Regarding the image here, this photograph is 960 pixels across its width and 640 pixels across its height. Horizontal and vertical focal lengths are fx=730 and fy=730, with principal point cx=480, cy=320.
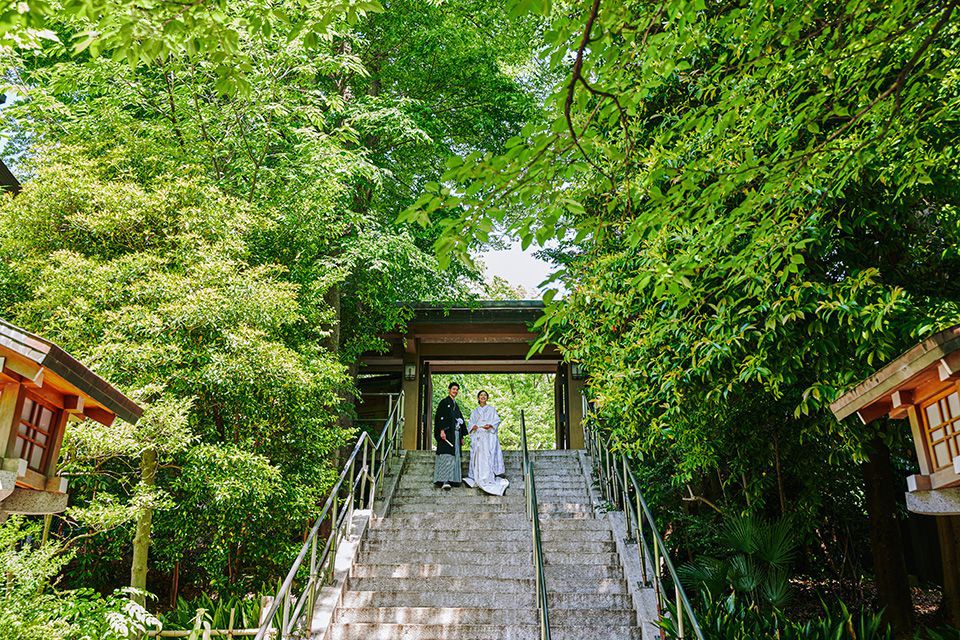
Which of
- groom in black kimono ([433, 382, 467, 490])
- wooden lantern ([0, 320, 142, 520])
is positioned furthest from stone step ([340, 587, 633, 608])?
wooden lantern ([0, 320, 142, 520])

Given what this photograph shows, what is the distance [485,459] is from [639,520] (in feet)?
10.6

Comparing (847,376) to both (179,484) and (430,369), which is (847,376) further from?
(430,369)

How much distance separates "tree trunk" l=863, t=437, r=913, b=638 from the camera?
693cm

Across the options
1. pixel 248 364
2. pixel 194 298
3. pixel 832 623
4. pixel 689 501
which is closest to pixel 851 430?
pixel 832 623

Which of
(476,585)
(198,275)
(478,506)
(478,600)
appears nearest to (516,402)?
(478,506)

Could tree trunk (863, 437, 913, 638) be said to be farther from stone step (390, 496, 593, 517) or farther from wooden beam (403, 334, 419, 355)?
wooden beam (403, 334, 419, 355)

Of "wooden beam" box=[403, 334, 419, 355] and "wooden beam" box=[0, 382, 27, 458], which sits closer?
"wooden beam" box=[0, 382, 27, 458]

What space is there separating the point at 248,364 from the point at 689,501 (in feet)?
19.4

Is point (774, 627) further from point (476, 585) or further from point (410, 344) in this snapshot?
point (410, 344)

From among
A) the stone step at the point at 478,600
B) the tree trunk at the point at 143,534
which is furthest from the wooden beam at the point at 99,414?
the stone step at the point at 478,600

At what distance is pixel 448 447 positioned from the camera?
10555 mm

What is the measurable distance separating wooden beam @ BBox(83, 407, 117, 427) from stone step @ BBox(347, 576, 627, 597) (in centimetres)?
333

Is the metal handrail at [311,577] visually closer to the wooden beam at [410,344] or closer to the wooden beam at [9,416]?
A: the wooden beam at [9,416]

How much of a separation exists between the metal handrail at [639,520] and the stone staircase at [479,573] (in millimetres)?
332
